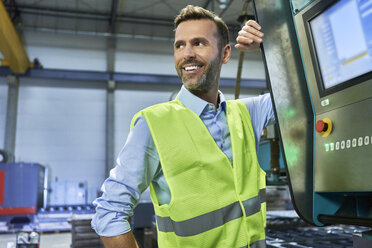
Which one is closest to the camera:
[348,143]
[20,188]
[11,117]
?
[348,143]

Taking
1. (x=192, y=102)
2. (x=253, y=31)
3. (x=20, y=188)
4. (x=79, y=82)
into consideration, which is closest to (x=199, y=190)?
(x=192, y=102)

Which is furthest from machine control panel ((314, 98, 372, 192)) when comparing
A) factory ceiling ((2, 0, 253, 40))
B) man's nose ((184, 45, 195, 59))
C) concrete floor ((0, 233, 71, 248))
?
factory ceiling ((2, 0, 253, 40))

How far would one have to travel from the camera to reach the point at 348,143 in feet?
3.07

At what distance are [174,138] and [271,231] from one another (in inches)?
68.6

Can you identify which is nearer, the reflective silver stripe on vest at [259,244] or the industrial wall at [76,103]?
the reflective silver stripe on vest at [259,244]

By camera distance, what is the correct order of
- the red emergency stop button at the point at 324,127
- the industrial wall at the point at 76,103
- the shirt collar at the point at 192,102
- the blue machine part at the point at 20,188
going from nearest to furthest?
1. the red emergency stop button at the point at 324,127
2. the shirt collar at the point at 192,102
3. the blue machine part at the point at 20,188
4. the industrial wall at the point at 76,103

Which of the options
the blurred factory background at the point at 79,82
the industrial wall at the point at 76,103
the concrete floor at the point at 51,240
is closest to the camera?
the concrete floor at the point at 51,240

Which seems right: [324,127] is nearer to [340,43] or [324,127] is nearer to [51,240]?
[340,43]

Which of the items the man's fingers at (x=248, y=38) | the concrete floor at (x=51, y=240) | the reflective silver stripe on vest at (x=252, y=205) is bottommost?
the concrete floor at (x=51, y=240)

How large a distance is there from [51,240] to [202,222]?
719 centimetres

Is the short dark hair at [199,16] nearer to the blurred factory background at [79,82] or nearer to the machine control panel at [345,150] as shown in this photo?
the machine control panel at [345,150]

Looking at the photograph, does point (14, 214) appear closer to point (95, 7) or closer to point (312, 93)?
point (95, 7)

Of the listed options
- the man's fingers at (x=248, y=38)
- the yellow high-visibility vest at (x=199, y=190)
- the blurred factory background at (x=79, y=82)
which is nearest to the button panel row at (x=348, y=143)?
the yellow high-visibility vest at (x=199, y=190)

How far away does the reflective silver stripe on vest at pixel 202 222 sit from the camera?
1079 millimetres
